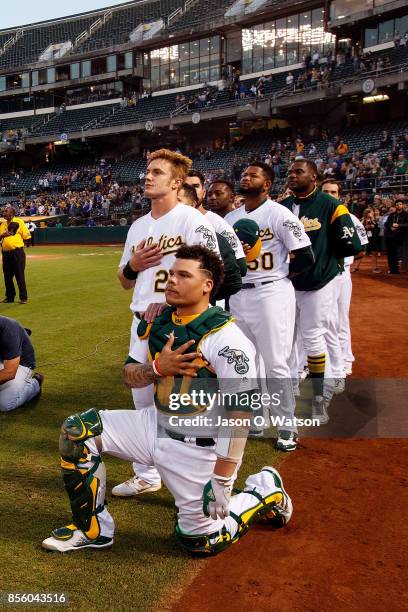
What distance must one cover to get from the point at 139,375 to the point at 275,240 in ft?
7.35

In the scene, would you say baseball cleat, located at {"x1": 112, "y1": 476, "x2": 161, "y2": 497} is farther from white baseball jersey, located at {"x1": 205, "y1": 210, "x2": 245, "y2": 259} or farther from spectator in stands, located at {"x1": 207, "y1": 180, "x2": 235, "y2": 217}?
spectator in stands, located at {"x1": 207, "y1": 180, "x2": 235, "y2": 217}

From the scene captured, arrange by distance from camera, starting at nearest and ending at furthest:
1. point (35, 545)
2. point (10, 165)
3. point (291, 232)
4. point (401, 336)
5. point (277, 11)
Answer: point (35, 545)
point (291, 232)
point (401, 336)
point (277, 11)
point (10, 165)

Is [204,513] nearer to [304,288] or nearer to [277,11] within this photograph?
[304,288]

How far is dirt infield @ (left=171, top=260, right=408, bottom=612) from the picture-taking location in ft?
9.57

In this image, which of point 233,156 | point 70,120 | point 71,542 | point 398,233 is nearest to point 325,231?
point 71,542

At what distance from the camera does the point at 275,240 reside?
5066mm

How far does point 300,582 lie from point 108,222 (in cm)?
3440

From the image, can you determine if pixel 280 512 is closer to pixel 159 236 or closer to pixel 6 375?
pixel 159 236

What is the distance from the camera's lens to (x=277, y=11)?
135ft

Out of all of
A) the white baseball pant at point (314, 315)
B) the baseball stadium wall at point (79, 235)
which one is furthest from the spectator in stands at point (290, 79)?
the white baseball pant at point (314, 315)

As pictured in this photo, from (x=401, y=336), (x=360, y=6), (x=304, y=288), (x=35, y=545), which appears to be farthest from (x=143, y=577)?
(x=360, y=6)

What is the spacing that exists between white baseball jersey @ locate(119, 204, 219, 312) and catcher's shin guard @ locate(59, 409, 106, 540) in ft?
2.98

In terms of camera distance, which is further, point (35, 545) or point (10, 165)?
point (10, 165)

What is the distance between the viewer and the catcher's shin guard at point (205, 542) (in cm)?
323
